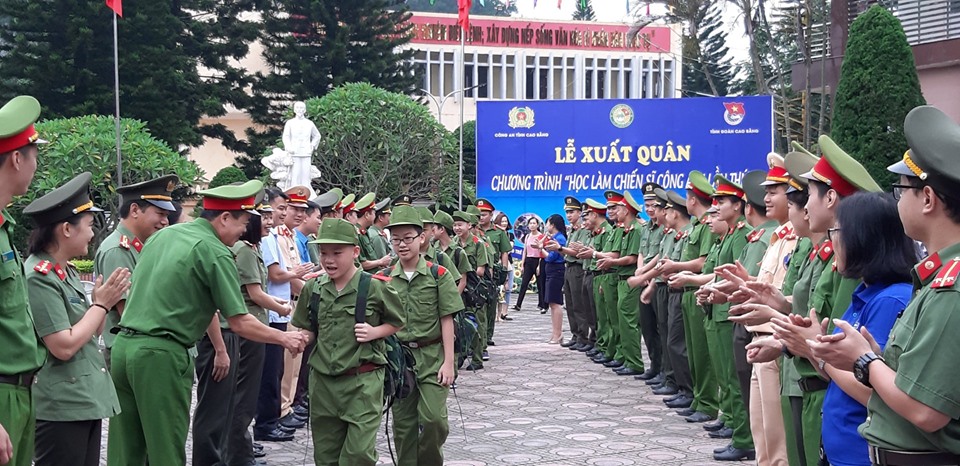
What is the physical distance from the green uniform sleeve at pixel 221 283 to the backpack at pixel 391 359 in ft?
2.39

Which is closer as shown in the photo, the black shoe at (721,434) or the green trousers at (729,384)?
the green trousers at (729,384)

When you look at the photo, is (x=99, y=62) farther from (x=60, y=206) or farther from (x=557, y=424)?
(x=60, y=206)

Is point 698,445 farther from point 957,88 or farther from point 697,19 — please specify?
point 697,19

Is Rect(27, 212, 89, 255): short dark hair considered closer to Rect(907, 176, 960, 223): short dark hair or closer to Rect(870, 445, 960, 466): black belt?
Rect(870, 445, 960, 466): black belt

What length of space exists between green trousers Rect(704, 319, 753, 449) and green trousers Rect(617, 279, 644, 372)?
421cm

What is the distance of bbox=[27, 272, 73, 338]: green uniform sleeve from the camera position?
5.08m

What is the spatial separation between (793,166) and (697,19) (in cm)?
2727

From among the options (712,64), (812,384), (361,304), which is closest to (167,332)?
(361,304)

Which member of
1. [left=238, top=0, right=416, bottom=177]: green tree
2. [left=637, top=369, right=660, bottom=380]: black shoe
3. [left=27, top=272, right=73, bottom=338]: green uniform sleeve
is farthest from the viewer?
[left=238, top=0, right=416, bottom=177]: green tree

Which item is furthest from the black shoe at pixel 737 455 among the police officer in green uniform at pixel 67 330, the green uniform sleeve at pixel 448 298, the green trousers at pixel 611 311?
the green trousers at pixel 611 311

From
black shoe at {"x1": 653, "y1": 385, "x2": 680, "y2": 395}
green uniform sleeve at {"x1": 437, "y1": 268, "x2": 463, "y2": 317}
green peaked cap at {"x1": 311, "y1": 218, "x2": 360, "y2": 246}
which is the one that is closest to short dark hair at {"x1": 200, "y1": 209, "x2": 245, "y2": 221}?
green peaked cap at {"x1": 311, "y1": 218, "x2": 360, "y2": 246}

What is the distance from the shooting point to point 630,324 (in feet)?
43.6

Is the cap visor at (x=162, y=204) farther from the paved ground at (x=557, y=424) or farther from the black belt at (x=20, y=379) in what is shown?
the paved ground at (x=557, y=424)

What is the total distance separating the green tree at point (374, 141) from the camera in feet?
111
